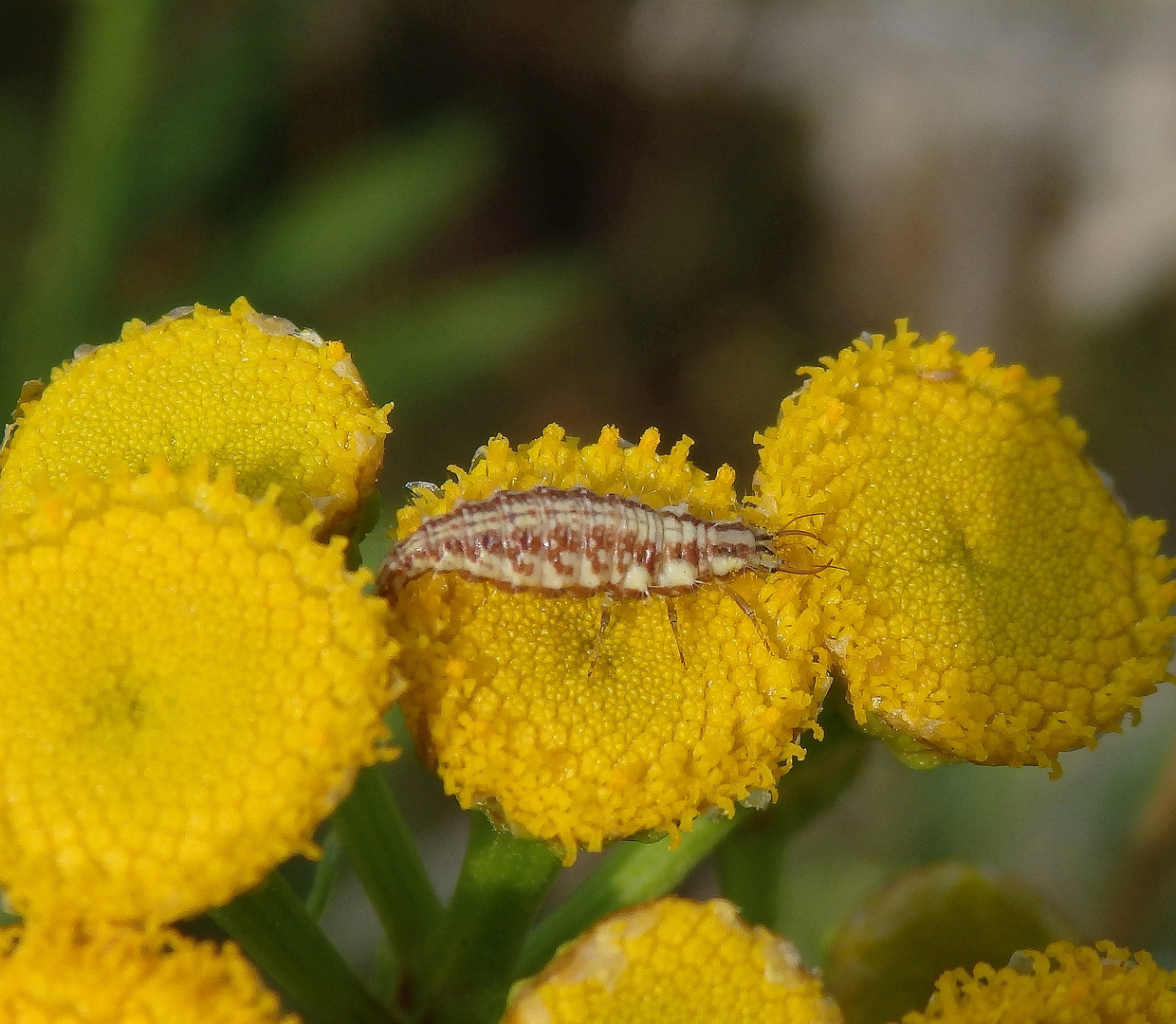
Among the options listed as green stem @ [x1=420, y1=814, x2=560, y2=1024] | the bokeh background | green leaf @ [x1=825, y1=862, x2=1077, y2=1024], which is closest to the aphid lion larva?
green stem @ [x1=420, y1=814, x2=560, y2=1024]

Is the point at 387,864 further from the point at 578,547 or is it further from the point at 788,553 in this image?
the point at 788,553

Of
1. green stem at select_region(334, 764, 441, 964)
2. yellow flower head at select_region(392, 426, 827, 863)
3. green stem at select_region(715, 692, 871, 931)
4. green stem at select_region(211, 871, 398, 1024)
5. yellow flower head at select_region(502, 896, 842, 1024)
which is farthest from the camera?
green stem at select_region(715, 692, 871, 931)

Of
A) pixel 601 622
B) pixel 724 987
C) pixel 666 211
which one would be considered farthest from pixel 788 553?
pixel 666 211

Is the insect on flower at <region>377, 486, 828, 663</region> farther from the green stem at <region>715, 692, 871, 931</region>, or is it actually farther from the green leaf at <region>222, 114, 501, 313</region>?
the green leaf at <region>222, 114, 501, 313</region>

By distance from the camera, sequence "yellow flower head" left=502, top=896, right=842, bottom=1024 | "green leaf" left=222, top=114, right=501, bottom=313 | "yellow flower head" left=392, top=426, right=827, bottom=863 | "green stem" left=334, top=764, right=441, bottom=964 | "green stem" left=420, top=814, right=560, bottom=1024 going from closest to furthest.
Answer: "yellow flower head" left=502, top=896, right=842, bottom=1024 → "yellow flower head" left=392, top=426, right=827, bottom=863 → "green stem" left=420, top=814, right=560, bottom=1024 → "green stem" left=334, top=764, right=441, bottom=964 → "green leaf" left=222, top=114, right=501, bottom=313

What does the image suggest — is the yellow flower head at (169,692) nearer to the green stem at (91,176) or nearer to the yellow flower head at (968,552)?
the yellow flower head at (968,552)

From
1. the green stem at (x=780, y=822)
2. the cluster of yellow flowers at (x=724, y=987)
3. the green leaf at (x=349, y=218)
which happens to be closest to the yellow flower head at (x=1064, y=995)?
the cluster of yellow flowers at (x=724, y=987)

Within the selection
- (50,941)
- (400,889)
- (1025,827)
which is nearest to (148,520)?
(50,941)

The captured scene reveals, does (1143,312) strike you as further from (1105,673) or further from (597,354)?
(1105,673)
